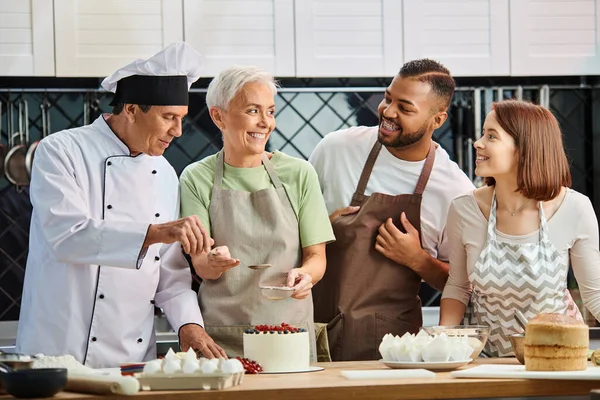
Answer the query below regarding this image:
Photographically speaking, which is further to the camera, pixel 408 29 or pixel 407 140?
pixel 408 29

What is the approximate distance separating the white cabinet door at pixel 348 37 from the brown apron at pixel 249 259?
108 centimetres

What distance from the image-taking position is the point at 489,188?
283cm

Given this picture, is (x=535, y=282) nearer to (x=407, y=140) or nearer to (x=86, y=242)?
(x=407, y=140)

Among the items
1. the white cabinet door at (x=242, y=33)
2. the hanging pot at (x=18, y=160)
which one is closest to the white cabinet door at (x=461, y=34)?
the white cabinet door at (x=242, y=33)

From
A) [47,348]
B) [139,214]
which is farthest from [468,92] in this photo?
[47,348]

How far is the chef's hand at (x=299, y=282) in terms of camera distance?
2520 mm

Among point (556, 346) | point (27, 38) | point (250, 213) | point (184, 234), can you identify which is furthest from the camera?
point (27, 38)

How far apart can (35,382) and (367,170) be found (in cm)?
149

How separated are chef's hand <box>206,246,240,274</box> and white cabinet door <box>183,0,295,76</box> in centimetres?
129

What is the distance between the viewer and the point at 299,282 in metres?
2.55

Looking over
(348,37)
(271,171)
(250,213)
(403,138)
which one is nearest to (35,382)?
(250,213)

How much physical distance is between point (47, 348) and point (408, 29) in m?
1.92

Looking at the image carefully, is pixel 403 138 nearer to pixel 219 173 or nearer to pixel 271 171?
pixel 271 171

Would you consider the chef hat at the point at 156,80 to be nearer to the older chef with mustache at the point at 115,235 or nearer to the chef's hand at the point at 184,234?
the older chef with mustache at the point at 115,235
